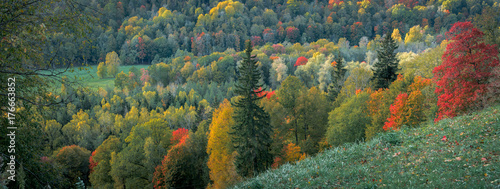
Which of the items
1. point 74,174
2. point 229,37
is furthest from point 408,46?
point 74,174

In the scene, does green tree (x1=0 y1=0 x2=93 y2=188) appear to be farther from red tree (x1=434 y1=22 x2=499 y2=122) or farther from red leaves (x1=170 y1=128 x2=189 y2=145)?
red leaves (x1=170 y1=128 x2=189 y2=145)

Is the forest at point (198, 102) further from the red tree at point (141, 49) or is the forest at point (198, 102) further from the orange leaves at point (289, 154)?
the red tree at point (141, 49)

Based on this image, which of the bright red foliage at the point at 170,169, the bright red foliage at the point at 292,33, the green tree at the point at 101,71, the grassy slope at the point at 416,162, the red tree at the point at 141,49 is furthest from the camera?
the bright red foliage at the point at 292,33

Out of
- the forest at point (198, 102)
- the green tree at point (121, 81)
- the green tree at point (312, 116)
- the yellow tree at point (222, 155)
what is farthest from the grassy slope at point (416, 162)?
the green tree at point (121, 81)

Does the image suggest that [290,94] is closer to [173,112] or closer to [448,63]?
[448,63]

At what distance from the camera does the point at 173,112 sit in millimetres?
84062

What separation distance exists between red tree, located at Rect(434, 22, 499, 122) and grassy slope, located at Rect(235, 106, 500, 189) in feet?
19.1

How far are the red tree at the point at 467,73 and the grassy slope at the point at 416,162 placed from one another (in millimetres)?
5812

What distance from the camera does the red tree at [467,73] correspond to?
1881 cm

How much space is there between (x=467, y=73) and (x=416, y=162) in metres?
13.8

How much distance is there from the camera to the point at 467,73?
19516 millimetres

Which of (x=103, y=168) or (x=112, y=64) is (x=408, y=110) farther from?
(x=112, y=64)

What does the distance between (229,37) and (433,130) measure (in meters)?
168

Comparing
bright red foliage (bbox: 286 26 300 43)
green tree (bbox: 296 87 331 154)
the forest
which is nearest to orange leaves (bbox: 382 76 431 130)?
the forest
